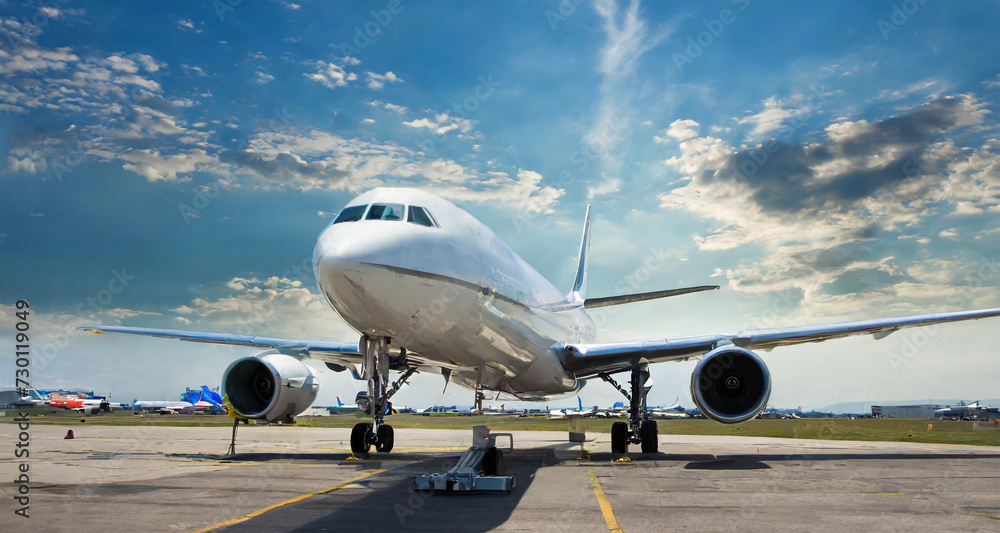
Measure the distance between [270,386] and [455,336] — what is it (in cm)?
604

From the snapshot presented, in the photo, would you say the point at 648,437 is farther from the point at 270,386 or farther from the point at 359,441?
the point at 270,386

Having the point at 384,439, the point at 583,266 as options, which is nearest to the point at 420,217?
the point at 384,439

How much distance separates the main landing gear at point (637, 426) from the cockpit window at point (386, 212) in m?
Result: 9.80

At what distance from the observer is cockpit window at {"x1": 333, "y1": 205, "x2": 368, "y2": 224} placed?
361 inches

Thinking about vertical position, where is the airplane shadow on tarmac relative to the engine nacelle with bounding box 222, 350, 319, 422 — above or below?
below

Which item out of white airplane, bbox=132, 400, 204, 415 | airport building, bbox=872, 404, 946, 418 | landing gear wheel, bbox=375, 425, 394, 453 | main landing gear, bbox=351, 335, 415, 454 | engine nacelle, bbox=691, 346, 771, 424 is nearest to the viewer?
main landing gear, bbox=351, 335, 415, 454

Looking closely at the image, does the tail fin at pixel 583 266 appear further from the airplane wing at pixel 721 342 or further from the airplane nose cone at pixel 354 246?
the airplane nose cone at pixel 354 246

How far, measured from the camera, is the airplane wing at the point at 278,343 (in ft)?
55.0

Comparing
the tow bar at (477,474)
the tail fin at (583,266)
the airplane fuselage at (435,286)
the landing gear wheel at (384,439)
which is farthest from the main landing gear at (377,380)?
the tail fin at (583,266)

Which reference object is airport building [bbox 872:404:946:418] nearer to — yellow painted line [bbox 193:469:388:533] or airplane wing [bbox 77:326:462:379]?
airplane wing [bbox 77:326:462:379]

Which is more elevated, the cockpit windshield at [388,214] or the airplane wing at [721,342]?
the cockpit windshield at [388,214]

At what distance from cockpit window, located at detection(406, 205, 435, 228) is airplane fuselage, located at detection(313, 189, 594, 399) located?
0.23 ft

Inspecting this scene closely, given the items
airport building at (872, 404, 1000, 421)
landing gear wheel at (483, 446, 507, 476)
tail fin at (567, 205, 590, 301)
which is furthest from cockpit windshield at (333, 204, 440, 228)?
airport building at (872, 404, 1000, 421)

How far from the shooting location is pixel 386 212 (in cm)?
919
